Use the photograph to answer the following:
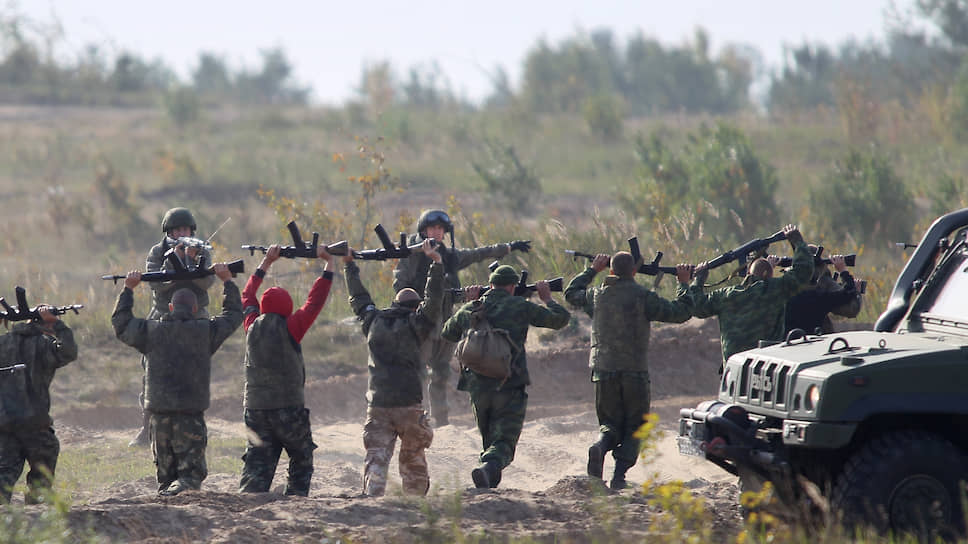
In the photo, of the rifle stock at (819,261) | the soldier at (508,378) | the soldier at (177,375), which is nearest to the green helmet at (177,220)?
the soldier at (177,375)

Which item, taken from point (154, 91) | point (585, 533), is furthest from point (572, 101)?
point (585, 533)

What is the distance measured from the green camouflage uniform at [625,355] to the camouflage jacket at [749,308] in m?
0.24

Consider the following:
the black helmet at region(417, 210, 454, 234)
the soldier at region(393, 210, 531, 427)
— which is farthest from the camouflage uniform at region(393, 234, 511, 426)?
the black helmet at region(417, 210, 454, 234)

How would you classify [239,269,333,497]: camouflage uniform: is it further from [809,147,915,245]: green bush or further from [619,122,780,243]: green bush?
[809,147,915,245]: green bush

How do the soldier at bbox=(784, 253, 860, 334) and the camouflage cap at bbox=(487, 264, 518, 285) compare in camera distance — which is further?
the soldier at bbox=(784, 253, 860, 334)

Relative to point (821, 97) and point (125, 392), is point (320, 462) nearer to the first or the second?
point (125, 392)

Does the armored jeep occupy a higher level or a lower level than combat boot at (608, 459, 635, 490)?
higher

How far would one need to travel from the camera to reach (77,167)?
104 ft

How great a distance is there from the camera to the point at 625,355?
9.85 m

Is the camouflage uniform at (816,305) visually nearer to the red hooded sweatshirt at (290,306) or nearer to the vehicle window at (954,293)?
the vehicle window at (954,293)

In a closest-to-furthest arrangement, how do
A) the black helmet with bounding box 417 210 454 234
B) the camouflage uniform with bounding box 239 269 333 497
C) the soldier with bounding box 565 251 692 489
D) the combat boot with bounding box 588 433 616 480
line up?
the camouflage uniform with bounding box 239 269 333 497 < the combat boot with bounding box 588 433 616 480 < the soldier with bounding box 565 251 692 489 < the black helmet with bounding box 417 210 454 234

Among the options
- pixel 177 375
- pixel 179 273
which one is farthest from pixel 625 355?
pixel 179 273

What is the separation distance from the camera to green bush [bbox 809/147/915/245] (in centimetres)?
2195

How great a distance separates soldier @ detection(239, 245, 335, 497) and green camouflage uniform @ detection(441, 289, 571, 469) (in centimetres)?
120
